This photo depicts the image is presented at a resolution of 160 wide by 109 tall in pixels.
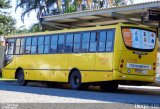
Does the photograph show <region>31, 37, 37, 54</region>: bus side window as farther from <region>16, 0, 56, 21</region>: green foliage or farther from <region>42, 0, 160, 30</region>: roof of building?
<region>16, 0, 56, 21</region>: green foliage

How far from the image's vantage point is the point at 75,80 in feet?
74.8

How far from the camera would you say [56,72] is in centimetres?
2428

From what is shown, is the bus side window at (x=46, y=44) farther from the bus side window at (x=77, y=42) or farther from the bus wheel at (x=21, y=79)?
the bus wheel at (x=21, y=79)

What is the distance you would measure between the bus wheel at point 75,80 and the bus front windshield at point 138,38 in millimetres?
3361

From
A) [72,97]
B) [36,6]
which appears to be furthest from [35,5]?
[72,97]

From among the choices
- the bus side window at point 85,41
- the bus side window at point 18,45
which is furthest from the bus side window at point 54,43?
the bus side window at point 18,45

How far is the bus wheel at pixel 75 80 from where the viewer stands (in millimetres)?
22433

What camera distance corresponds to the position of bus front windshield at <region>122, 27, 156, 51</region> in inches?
806

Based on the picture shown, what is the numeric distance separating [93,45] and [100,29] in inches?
33.9

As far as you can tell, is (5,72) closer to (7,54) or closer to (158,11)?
(7,54)

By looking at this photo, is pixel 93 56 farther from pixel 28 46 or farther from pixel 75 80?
pixel 28 46

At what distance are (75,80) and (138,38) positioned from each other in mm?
4058

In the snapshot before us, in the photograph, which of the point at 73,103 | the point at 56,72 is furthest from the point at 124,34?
the point at 73,103

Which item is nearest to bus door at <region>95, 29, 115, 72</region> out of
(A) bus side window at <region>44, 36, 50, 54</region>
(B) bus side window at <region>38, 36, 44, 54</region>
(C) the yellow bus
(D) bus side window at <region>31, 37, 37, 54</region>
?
(C) the yellow bus
